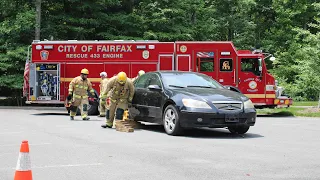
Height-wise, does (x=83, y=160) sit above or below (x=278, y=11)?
below

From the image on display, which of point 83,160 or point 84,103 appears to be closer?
point 83,160

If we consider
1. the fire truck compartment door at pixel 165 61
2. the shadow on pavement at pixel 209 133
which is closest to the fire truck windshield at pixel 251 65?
the fire truck compartment door at pixel 165 61

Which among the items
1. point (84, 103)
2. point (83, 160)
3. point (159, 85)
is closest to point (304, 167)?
point (83, 160)

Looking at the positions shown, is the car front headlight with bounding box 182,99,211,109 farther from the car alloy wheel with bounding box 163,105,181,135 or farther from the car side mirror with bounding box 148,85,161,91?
the car side mirror with bounding box 148,85,161,91

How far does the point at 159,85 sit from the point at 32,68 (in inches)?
404

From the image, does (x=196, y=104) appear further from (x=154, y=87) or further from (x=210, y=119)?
(x=154, y=87)

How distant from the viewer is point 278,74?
124 ft

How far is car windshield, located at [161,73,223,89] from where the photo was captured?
12.8 metres

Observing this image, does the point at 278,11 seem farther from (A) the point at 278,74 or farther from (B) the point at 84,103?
(B) the point at 84,103

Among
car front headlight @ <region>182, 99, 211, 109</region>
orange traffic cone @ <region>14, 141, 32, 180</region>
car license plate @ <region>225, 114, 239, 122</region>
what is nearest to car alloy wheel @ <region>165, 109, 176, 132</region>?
car front headlight @ <region>182, 99, 211, 109</region>

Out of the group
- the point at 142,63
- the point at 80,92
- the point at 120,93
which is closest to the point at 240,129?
the point at 120,93

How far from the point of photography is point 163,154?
29.4 ft

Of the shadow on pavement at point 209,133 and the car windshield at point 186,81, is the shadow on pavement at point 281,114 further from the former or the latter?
the car windshield at point 186,81

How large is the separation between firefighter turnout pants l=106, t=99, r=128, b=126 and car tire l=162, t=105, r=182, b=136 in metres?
1.42
